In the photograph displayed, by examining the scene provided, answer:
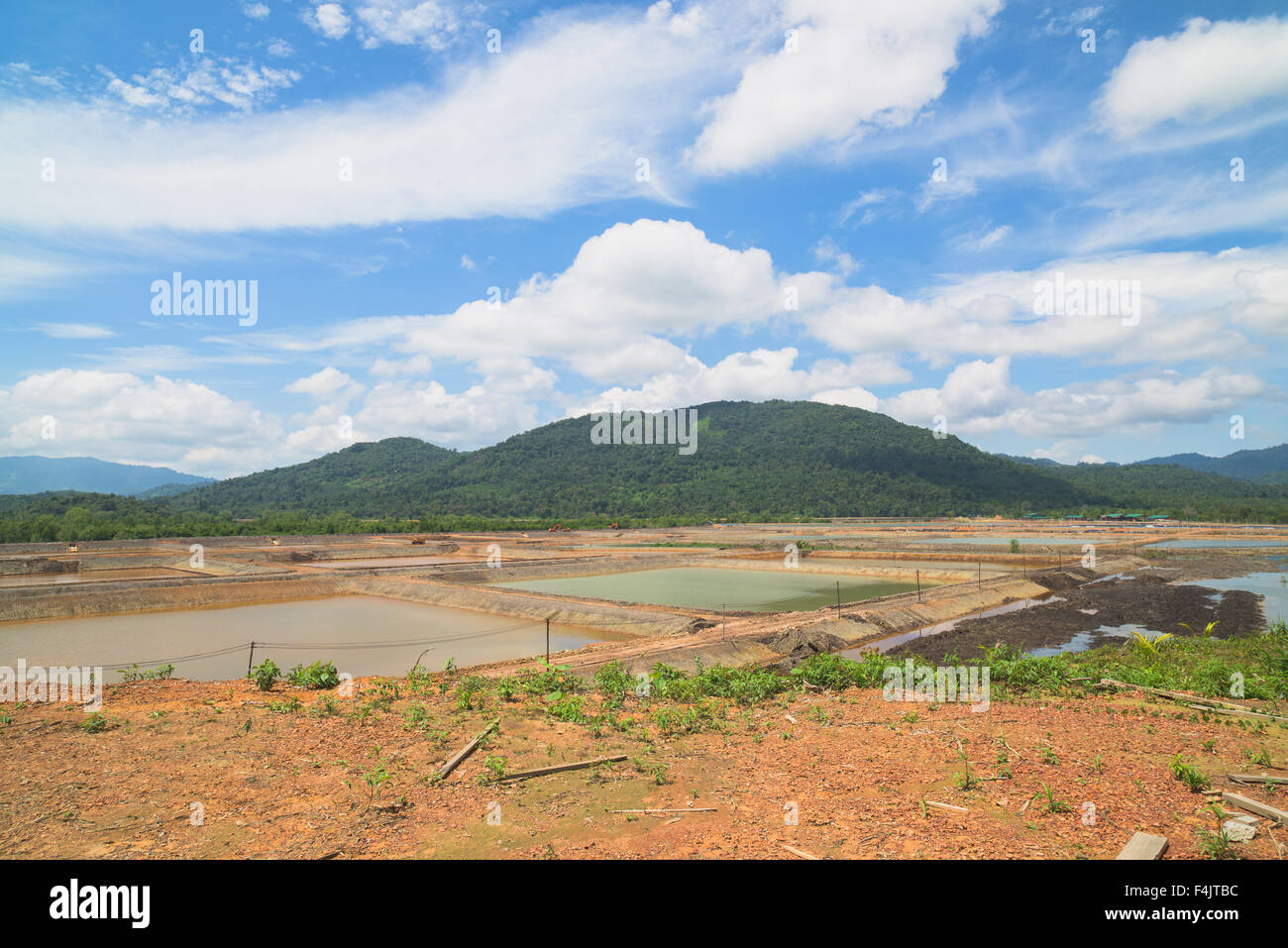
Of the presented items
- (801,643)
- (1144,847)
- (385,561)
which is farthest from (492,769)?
(385,561)

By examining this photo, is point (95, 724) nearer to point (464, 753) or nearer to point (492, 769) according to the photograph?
point (464, 753)

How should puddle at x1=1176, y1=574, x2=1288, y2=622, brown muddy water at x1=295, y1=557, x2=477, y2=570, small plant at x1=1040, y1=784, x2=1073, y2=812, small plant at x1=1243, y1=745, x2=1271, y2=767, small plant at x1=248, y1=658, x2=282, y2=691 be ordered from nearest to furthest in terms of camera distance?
small plant at x1=1040, y1=784, x2=1073, y2=812
small plant at x1=1243, y1=745, x2=1271, y2=767
small plant at x1=248, y1=658, x2=282, y2=691
puddle at x1=1176, y1=574, x2=1288, y2=622
brown muddy water at x1=295, y1=557, x2=477, y2=570

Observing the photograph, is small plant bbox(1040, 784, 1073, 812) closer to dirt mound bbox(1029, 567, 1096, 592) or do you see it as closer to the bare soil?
the bare soil

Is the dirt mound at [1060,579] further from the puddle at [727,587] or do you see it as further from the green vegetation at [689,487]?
the green vegetation at [689,487]

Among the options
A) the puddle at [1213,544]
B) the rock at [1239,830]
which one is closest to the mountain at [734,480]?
the puddle at [1213,544]

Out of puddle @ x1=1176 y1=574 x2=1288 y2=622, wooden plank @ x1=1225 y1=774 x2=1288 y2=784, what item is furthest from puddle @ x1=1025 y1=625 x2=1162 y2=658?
wooden plank @ x1=1225 y1=774 x2=1288 y2=784

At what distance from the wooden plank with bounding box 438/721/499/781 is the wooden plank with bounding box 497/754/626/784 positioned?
68 cm

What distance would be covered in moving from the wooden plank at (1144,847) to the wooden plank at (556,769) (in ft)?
17.2

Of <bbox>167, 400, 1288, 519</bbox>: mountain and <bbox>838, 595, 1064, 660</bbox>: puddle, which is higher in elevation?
<bbox>167, 400, 1288, 519</bbox>: mountain

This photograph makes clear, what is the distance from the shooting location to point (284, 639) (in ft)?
76.3

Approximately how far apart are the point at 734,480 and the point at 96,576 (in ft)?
377

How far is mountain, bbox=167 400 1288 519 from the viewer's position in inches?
4779
